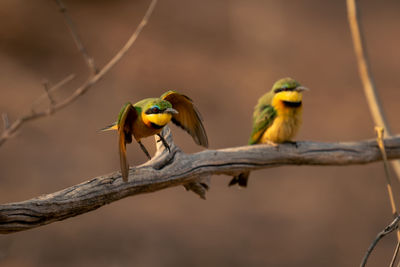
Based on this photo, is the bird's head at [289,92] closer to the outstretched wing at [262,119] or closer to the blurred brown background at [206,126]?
the outstretched wing at [262,119]

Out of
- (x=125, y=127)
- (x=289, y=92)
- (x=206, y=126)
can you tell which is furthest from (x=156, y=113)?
(x=206, y=126)

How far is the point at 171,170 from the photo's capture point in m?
→ 1.95

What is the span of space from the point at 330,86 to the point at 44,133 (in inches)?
121

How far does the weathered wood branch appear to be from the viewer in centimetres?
160

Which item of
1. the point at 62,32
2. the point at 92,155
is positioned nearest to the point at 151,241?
the point at 92,155

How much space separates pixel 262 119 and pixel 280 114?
90 mm

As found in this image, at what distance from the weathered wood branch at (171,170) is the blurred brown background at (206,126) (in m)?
2.03

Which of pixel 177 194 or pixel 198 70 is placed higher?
pixel 198 70

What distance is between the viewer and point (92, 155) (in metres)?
4.70

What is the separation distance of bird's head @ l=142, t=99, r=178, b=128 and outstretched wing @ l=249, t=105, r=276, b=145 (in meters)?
0.80

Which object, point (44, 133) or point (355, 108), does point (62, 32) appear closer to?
point (44, 133)

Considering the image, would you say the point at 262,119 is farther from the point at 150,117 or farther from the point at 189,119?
the point at 150,117

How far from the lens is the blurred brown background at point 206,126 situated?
4262mm

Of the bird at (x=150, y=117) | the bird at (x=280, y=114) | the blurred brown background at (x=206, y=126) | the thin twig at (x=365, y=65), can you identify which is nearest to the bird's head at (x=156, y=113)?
the bird at (x=150, y=117)
